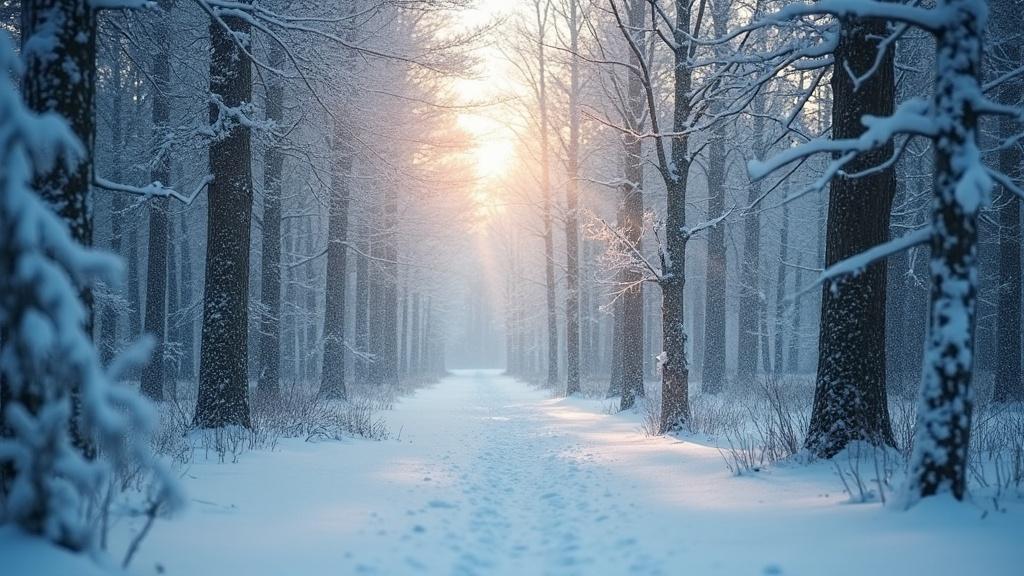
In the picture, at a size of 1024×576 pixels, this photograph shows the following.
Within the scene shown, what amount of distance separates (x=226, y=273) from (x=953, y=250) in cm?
722

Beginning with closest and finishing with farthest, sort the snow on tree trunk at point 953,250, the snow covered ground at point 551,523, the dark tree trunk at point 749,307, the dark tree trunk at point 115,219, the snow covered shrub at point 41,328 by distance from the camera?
the snow covered shrub at point 41,328 < the snow covered ground at point 551,523 < the snow on tree trunk at point 953,250 < the dark tree trunk at point 115,219 < the dark tree trunk at point 749,307

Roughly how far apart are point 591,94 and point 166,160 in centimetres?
1089

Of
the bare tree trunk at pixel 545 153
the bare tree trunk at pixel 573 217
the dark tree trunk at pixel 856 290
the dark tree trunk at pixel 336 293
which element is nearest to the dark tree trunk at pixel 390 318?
the dark tree trunk at pixel 336 293

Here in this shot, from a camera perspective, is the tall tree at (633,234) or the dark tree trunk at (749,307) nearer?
the tall tree at (633,234)

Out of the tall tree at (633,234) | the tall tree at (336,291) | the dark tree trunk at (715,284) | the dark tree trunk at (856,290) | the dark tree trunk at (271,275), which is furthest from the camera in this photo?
the dark tree trunk at (715,284)

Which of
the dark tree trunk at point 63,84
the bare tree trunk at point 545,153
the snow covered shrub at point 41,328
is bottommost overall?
the snow covered shrub at point 41,328

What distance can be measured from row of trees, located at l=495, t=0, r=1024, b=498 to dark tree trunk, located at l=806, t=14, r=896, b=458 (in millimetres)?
16

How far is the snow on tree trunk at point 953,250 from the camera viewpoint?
338 centimetres

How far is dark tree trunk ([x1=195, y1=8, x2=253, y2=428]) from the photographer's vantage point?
734 cm

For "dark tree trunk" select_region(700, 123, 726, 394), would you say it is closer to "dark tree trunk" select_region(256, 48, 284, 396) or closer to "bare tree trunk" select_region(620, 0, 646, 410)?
"bare tree trunk" select_region(620, 0, 646, 410)

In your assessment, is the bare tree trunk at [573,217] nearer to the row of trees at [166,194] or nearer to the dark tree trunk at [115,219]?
the row of trees at [166,194]

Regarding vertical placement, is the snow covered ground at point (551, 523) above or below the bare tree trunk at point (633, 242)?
below

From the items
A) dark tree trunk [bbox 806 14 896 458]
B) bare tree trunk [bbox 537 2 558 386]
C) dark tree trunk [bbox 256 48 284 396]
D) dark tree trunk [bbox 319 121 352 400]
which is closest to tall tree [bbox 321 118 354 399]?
dark tree trunk [bbox 319 121 352 400]

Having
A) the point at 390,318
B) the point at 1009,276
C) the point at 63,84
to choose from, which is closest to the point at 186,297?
the point at 390,318
